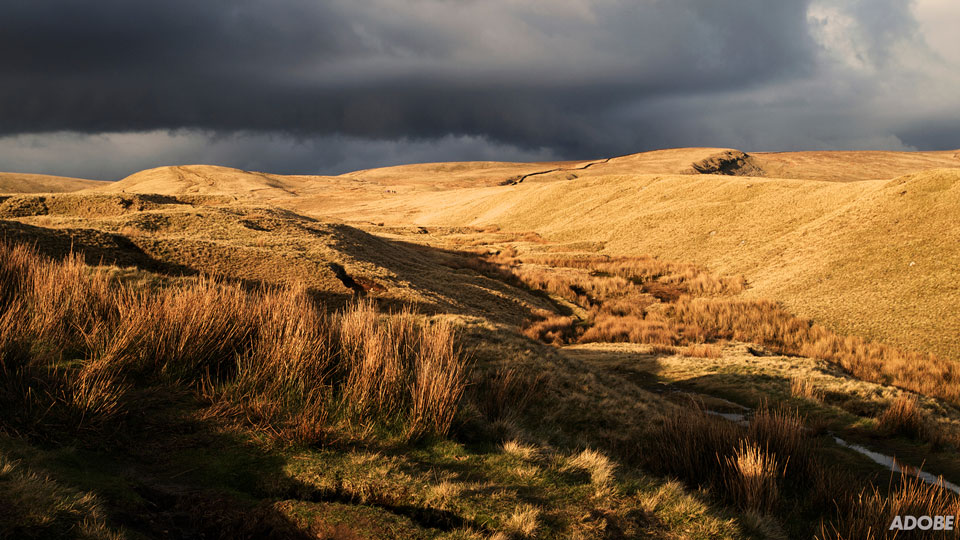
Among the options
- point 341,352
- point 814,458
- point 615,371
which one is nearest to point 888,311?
point 615,371

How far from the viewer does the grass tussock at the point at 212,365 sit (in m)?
5.43

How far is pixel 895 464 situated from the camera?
9359 millimetres

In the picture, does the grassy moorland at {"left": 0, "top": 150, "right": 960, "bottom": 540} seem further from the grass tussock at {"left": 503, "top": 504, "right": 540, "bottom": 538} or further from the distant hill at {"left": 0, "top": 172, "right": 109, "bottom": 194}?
the distant hill at {"left": 0, "top": 172, "right": 109, "bottom": 194}

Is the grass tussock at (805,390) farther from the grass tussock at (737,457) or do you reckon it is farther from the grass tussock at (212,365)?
the grass tussock at (212,365)

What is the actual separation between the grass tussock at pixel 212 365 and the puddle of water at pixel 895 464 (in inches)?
316

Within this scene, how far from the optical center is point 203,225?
72.2 ft

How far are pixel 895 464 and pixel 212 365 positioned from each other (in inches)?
444

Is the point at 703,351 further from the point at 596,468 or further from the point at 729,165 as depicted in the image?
the point at 729,165

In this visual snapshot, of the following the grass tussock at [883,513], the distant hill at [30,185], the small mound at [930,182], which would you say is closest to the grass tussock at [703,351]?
the grass tussock at [883,513]

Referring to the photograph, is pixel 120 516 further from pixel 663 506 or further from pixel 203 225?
pixel 203 225

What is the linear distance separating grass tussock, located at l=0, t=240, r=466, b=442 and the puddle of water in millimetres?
8037

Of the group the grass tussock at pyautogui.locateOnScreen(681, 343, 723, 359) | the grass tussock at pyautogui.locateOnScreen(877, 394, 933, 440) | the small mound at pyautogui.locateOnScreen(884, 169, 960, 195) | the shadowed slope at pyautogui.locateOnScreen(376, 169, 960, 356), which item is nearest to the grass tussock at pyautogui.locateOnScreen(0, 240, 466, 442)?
the grass tussock at pyautogui.locateOnScreen(877, 394, 933, 440)

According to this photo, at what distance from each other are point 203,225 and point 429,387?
747 inches

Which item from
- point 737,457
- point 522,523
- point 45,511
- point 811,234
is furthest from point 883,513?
point 811,234
